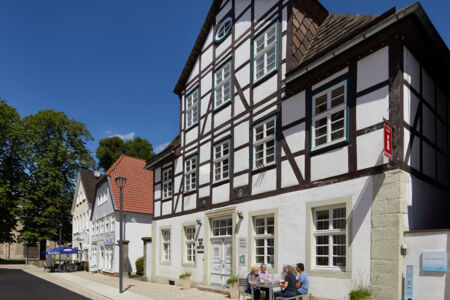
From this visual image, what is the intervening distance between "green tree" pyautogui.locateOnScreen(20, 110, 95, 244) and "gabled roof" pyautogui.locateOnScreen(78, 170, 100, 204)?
2.57 meters

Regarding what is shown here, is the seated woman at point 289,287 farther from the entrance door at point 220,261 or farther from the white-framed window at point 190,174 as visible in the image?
the white-framed window at point 190,174

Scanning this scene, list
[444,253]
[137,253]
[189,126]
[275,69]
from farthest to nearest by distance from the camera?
[137,253], [189,126], [275,69], [444,253]

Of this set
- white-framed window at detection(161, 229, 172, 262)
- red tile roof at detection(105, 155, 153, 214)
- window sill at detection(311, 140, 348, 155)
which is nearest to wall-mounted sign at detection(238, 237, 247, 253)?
window sill at detection(311, 140, 348, 155)

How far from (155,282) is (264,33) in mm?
12820

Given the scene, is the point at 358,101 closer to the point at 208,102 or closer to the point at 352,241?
the point at 352,241

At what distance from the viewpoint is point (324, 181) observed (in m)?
10.2

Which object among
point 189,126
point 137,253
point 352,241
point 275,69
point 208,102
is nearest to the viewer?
point 352,241

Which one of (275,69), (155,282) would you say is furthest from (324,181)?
(155,282)

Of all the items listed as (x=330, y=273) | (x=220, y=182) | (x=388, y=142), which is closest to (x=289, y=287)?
(x=330, y=273)

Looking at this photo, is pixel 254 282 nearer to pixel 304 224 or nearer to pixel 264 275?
pixel 264 275

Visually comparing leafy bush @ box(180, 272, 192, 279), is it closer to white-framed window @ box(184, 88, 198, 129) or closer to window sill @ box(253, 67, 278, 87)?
white-framed window @ box(184, 88, 198, 129)

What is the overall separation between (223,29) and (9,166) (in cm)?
2860

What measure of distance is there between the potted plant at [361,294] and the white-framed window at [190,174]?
31.1ft

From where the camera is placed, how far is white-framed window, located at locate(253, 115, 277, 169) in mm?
12391
